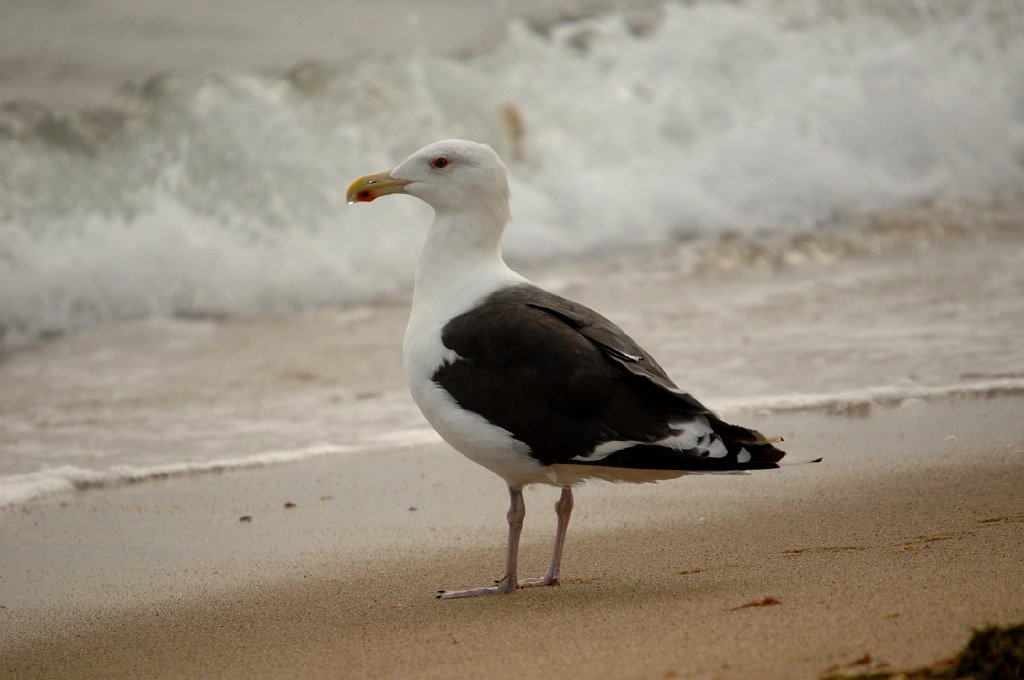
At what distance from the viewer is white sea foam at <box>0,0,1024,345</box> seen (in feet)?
34.7

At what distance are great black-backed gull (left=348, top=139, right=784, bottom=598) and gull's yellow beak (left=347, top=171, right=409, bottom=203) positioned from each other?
0.47m

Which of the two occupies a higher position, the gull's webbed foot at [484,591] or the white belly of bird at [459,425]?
the white belly of bird at [459,425]

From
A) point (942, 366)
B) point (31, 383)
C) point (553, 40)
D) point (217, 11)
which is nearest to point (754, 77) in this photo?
point (553, 40)

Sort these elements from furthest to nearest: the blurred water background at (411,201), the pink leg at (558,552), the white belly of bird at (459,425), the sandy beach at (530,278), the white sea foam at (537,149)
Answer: the white sea foam at (537,149)
the blurred water background at (411,201)
the pink leg at (558,552)
the white belly of bird at (459,425)
the sandy beach at (530,278)

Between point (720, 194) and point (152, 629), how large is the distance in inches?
369

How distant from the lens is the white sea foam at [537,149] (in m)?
10.6

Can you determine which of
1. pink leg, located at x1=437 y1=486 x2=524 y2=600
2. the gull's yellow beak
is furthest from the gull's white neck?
pink leg, located at x1=437 y1=486 x2=524 y2=600

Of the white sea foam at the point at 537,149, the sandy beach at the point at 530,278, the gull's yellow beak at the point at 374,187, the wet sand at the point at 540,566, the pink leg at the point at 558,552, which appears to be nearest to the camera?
the wet sand at the point at 540,566

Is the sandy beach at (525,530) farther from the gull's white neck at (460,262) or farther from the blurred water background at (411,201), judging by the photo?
the gull's white neck at (460,262)

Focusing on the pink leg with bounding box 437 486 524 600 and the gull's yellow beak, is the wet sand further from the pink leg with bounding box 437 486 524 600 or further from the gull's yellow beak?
the gull's yellow beak

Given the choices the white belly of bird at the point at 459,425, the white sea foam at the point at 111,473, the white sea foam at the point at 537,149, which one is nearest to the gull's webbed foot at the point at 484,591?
the white belly of bird at the point at 459,425

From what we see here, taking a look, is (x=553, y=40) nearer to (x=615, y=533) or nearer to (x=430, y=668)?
(x=615, y=533)

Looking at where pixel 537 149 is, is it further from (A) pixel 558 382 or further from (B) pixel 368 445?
(A) pixel 558 382

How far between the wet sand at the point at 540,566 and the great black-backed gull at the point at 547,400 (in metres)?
0.38
